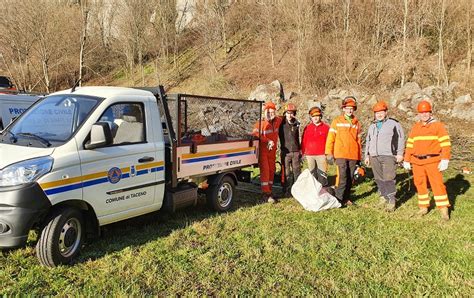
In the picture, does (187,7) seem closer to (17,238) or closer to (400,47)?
(400,47)

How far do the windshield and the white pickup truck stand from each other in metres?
0.01

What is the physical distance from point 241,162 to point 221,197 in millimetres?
768

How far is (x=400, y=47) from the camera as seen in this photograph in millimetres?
20750

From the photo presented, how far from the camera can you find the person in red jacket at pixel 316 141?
7672 mm

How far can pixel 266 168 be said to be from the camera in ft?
24.8

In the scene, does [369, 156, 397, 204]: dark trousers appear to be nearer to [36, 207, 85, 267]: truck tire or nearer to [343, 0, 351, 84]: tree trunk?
[36, 207, 85, 267]: truck tire

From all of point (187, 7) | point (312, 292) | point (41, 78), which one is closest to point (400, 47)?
point (312, 292)

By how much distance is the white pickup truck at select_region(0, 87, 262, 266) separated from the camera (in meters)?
3.86

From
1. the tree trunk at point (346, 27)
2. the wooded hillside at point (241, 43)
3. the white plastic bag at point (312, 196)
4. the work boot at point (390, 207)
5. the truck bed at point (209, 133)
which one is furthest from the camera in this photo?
the tree trunk at point (346, 27)

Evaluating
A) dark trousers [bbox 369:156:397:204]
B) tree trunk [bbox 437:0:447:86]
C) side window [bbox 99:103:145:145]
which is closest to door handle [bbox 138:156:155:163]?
side window [bbox 99:103:145:145]

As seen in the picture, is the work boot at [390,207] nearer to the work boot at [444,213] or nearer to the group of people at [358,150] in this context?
the group of people at [358,150]

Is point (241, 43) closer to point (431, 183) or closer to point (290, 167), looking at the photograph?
point (290, 167)

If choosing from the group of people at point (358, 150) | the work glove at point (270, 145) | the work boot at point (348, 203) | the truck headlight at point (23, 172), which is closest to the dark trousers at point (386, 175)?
the group of people at point (358, 150)

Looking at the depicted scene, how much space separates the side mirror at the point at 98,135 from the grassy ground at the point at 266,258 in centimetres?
131
